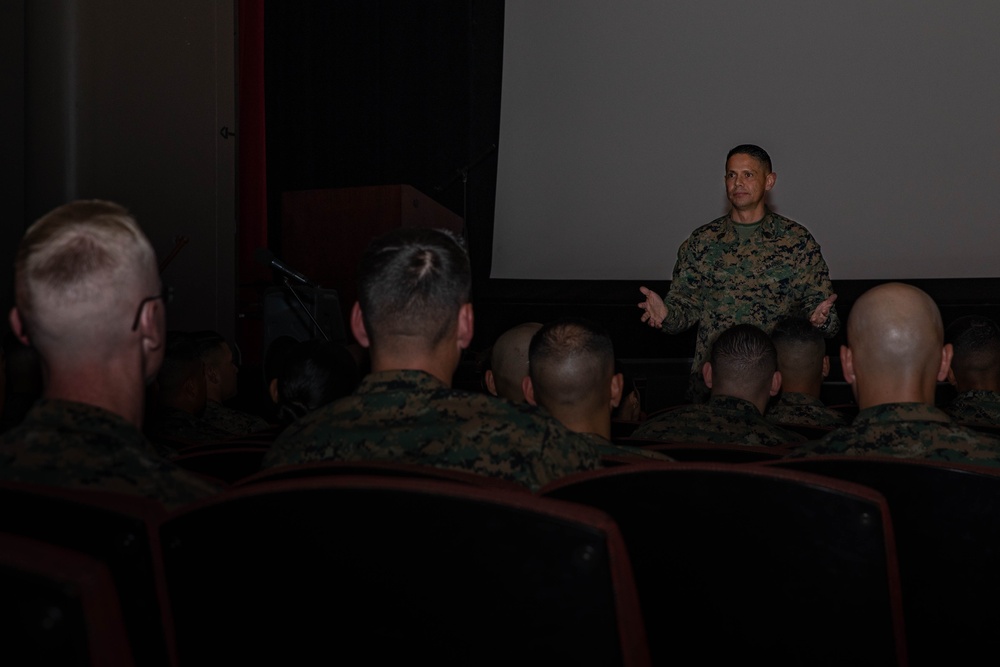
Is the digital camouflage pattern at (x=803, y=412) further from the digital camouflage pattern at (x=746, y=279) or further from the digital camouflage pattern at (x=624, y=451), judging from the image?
the digital camouflage pattern at (x=624, y=451)

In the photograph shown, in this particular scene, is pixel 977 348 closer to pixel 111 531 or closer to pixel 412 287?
pixel 412 287

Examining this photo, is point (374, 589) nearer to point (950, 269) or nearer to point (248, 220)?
point (950, 269)

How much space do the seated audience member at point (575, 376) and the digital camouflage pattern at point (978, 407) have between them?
3.68 feet

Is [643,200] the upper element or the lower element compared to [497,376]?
upper

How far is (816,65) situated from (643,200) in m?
1.26

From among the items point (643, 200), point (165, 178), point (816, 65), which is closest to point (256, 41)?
point (165, 178)

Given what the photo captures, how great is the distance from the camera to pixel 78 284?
1201 mm

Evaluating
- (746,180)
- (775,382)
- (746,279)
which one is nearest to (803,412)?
(775,382)

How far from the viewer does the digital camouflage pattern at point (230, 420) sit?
10.2 ft

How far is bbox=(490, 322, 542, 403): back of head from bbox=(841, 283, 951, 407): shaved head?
101 cm

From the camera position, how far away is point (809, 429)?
232 cm

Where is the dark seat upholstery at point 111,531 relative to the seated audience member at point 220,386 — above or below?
above

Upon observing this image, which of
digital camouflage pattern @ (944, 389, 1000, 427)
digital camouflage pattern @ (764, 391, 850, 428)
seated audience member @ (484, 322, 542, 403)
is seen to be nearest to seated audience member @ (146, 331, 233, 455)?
seated audience member @ (484, 322, 542, 403)

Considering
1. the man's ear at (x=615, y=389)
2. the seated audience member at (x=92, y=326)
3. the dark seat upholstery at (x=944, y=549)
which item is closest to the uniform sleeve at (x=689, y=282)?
the man's ear at (x=615, y=389)
